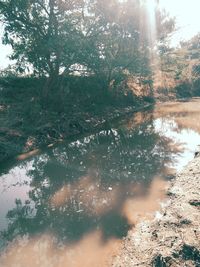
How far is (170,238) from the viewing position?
6121 mm

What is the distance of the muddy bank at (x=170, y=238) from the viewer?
18.0 feet

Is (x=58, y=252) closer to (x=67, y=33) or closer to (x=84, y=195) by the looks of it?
(x=84, y=195)

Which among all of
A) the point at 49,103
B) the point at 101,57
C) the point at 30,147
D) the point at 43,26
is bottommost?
the point at 30,147

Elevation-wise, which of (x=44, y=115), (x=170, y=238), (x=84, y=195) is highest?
(x=44, y=115)

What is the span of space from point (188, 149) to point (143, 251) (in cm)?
889

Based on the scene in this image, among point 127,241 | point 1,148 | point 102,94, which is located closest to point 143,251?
point 127,241

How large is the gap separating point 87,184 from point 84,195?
0.88 metres

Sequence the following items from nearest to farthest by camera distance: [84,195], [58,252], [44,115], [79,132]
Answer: [58,252], [84,195], [44,115], [79,132]

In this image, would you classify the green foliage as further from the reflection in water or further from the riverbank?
the reflection in water

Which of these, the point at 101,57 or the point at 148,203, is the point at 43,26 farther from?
the point at 148,203

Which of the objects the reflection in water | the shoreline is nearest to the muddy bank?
the reflection in water

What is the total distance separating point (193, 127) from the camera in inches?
757

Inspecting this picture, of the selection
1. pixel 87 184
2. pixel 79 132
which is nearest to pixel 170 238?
pixel 87 184

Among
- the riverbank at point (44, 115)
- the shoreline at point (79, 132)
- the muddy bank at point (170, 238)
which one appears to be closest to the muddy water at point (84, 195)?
the muddy bank at point (170, 238)
